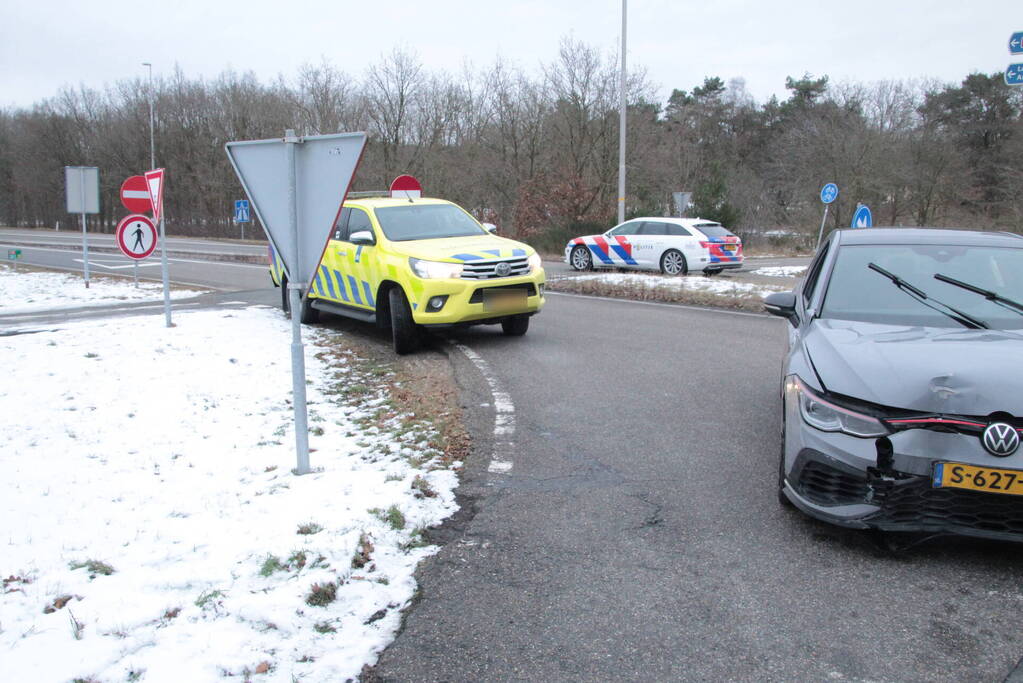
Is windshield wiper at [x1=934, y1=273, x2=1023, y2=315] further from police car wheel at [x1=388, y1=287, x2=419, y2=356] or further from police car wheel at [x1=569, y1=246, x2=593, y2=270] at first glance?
police car wheel at [x1=569, y1=246, x2=593, y2=270]

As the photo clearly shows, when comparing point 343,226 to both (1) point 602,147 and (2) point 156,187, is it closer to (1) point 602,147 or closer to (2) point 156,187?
(2) point 156,187

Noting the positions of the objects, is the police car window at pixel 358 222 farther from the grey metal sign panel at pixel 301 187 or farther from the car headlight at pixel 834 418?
the car headlight at pixel 834 418

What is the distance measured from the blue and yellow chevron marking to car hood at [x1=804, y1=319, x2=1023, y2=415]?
16.9 feet

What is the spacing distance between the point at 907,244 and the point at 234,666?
4486 mm

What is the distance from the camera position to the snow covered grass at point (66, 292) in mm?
15328

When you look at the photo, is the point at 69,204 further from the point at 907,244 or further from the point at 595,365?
the point at 907,244

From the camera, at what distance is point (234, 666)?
278 cm

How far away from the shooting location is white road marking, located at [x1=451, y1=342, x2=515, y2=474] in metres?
5.07

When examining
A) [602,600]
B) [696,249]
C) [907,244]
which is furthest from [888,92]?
[602,600]

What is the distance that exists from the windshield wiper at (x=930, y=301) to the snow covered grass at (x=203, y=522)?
2.90 meters

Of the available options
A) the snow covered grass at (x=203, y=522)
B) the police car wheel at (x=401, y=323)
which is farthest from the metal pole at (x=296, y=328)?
the police car wheel at (x=401, y=323)

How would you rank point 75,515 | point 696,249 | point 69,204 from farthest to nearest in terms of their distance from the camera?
point 696,249
point 69,204
point 75,515

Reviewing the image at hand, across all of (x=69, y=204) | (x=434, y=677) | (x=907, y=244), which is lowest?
(x=434, y=677)

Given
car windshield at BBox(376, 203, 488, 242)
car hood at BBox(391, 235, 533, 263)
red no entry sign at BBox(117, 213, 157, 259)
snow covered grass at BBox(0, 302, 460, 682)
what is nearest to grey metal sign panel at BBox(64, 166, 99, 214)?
Result: red no entry sign at BBox(117, 213, 157, 259)
